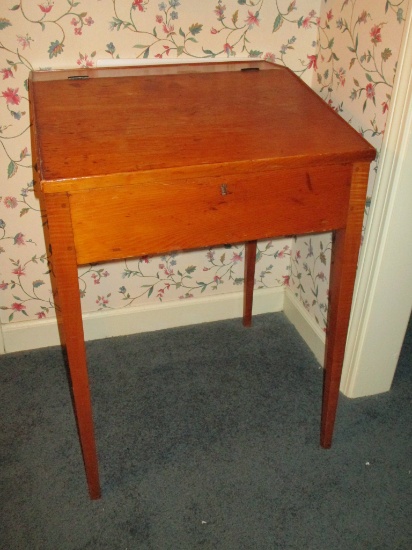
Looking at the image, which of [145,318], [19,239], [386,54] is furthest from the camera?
[145,318]

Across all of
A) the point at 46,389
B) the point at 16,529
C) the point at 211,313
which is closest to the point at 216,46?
the point at 211,313

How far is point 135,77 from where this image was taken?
1.17 metres

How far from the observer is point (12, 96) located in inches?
49.1

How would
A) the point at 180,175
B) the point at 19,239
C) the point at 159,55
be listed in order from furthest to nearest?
the point at 19,239, the point at 159,55, the point at 180,175

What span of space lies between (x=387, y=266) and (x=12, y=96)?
3.24 ft

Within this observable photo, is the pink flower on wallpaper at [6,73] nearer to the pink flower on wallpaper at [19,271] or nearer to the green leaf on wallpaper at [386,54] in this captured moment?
the pink flower on wallpaper at [19,271]

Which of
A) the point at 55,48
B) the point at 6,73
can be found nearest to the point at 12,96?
the point at 6,73

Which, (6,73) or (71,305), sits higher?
(6,73)

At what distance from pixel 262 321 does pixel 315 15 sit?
3.03 feet

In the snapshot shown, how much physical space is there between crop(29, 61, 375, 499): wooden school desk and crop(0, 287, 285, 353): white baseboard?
586 mm

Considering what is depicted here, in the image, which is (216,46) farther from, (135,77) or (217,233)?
(217,233)

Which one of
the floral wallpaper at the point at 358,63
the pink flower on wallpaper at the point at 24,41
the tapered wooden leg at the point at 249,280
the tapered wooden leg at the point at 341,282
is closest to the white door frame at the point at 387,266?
the floral wallpaper at the point at 358,63

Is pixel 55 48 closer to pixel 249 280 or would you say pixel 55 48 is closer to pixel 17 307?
pixel 17 307

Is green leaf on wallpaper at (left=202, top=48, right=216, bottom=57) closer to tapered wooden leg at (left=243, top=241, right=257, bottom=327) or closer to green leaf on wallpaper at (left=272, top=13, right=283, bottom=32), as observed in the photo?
green leaf on wallpaper at (left=272, top=13, right=283, bottom=32)
